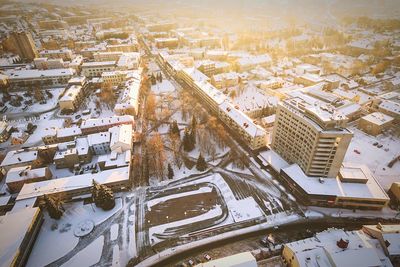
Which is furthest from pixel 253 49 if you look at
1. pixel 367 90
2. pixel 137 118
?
pixel 137 118

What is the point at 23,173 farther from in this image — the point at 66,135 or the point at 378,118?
the point at 378,118

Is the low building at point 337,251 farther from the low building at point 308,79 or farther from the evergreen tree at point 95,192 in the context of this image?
the low building at point 308,79

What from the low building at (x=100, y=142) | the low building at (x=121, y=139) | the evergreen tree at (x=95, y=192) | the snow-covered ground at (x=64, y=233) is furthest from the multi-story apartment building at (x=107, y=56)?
the snow-covered ground at (x=64, y=233)

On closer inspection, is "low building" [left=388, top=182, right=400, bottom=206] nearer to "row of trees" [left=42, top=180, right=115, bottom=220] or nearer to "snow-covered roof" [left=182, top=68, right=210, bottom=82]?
"row of trees" [left=42, top=180, right=115, bottom=220]

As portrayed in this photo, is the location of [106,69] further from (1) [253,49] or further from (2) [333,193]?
(2) [333,193]

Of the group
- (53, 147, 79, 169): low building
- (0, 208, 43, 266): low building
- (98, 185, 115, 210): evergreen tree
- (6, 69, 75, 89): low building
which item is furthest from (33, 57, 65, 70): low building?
(98, 185, 115, 210): evergreen tree
